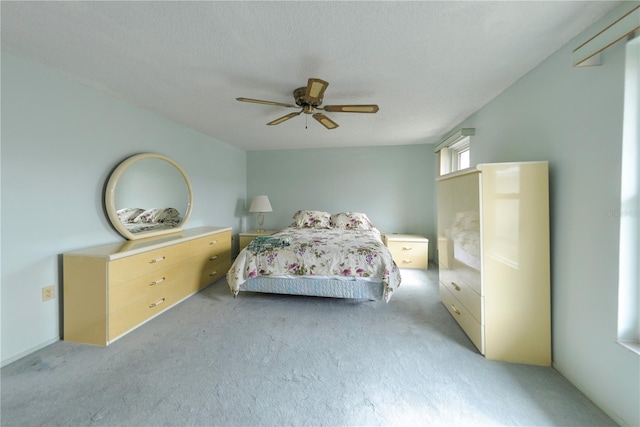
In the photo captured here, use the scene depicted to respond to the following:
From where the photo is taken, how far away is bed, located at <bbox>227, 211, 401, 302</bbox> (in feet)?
7.93

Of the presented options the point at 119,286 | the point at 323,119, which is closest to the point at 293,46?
the point at 323,119

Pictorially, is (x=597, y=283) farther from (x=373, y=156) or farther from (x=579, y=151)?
(x=373, y=156)

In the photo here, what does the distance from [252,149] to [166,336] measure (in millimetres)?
3555

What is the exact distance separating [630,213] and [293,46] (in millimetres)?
2061

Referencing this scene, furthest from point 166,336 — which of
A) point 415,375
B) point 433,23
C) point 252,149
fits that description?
point 252,149

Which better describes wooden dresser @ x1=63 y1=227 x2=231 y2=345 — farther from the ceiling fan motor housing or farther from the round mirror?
the ceiling fan motor housing

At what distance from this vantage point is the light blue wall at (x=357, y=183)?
4.22m

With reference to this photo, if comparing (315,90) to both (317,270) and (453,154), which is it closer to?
(317,270)

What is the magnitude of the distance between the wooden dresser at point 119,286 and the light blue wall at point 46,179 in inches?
5.8

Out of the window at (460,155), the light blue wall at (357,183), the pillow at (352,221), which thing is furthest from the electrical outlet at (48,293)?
the window at (460,155)

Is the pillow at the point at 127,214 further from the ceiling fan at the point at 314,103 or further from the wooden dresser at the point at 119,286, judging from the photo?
the ceiling fan at the point at 314,103

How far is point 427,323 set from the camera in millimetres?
2139

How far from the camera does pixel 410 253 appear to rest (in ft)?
12.3

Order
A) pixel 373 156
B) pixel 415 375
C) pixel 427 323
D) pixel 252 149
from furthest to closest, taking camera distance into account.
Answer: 1. pixel 252 149
2. pixel 373 156
3. pixel 427 323
4. pixel 415 375
